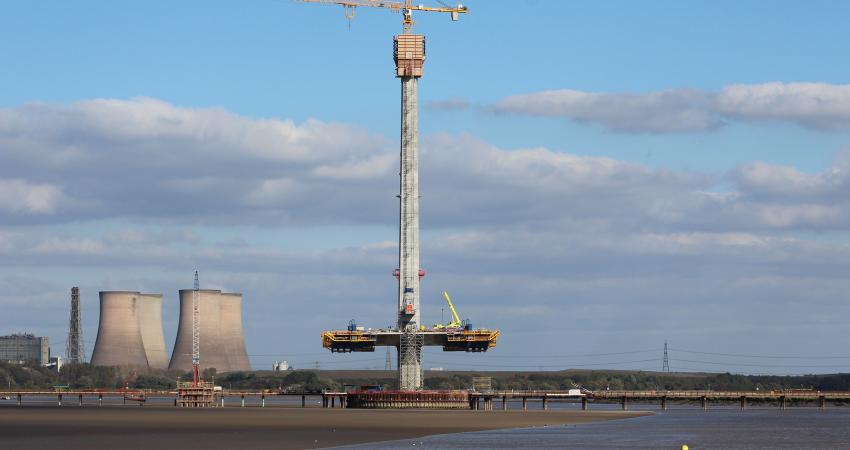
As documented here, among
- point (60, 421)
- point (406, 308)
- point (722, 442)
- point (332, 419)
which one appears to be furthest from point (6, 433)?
point (406, 308)

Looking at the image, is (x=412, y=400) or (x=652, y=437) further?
(x=412, y=400)

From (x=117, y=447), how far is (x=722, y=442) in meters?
32.8

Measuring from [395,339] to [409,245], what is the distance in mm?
10725

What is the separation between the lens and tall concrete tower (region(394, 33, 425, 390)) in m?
151

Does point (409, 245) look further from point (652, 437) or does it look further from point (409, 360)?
point (652, 437)

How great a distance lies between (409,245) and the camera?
152 meters

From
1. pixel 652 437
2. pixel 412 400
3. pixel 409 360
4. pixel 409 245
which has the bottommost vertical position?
pixel 652 437

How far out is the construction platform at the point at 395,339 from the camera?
152 m

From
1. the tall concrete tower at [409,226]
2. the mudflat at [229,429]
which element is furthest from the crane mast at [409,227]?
the mudflat at [229,429]

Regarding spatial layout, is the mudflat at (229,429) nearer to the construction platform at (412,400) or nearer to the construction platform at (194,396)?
the construction platform at (412,400)

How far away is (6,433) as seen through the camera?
78062mm

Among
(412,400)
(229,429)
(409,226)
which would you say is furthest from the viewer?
(409,226)

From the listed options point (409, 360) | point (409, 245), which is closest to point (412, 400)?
point (409, 360)

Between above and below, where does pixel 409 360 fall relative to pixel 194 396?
above
